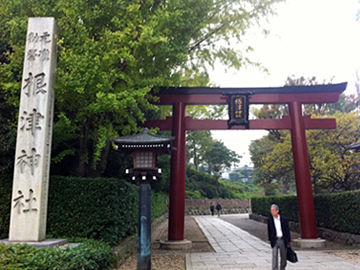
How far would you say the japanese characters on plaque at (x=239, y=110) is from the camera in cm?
1170

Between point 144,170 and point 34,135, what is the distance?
2.95m

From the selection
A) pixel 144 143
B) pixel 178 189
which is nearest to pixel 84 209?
pixel 144 143

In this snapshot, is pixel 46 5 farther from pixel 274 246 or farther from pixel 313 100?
pixel 313 100

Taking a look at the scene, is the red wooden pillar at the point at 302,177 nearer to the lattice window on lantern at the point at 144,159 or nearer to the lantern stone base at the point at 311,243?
the lantern stone base at the point at 311,243

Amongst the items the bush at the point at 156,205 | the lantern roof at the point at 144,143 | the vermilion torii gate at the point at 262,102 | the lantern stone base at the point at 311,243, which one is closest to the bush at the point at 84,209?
the lantern roof at the point at 144,143

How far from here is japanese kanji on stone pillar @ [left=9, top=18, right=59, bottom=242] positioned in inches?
280

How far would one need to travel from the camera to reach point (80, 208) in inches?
331

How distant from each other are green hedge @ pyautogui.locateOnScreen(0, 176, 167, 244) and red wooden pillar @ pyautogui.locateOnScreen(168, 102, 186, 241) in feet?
9.76

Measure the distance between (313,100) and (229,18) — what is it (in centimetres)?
488

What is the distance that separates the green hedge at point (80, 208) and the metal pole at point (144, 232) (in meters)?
1.51

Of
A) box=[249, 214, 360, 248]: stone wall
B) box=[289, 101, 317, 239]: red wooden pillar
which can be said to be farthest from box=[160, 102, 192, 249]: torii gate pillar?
box=[249, 214, 360, 248]: stone wall

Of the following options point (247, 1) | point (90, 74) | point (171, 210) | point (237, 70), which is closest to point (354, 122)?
point (237, 70)

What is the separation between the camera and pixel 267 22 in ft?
40.6

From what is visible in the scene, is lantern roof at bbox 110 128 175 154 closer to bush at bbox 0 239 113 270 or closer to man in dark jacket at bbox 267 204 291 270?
bush at bbox 0 239 113 270
